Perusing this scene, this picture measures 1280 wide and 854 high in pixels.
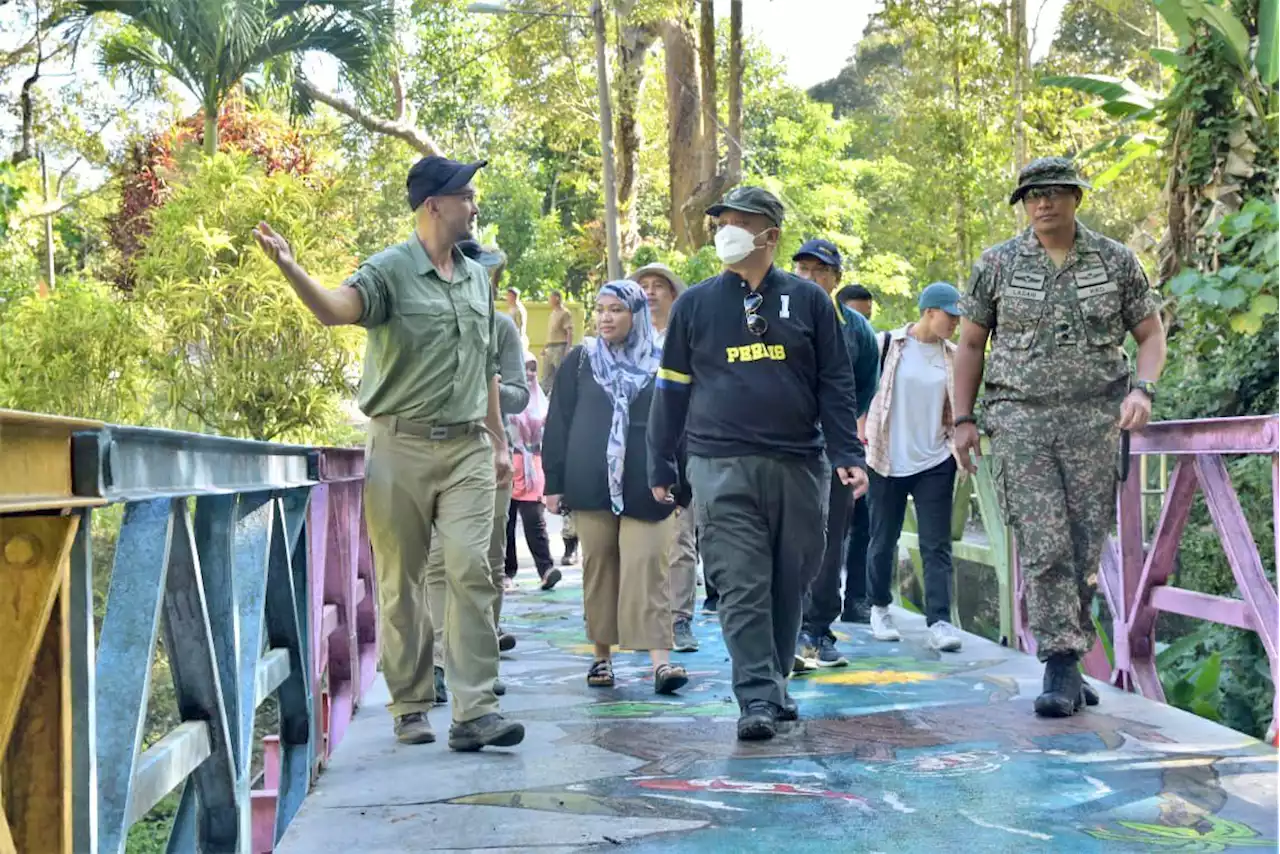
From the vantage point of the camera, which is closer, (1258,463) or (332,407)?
(1258,463)

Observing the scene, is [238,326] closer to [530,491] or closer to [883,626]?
[530,491]

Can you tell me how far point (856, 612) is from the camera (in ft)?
30.9

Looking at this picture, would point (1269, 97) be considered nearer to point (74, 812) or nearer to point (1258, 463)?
point (1258, 463)

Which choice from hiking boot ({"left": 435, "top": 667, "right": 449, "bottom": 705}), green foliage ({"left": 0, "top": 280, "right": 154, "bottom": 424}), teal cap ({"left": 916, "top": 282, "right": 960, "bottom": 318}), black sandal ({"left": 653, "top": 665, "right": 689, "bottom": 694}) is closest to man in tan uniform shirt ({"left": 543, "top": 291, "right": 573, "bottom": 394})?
green foliage ({"left": 0, "top": 280, "right": 154, "bottom": 424})

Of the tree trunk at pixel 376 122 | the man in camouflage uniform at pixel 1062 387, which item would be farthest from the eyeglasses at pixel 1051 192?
the tree trunk at pixel 376 122

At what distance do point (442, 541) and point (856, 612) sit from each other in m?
4.33

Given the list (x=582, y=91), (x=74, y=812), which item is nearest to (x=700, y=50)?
(x=582, y=91)

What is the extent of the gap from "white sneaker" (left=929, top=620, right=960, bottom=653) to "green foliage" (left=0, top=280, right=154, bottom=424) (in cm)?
1180

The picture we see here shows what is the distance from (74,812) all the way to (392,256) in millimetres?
3333

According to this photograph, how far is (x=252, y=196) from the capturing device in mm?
18031

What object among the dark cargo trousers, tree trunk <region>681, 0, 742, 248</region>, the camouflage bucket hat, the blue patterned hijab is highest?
tree trunk <region>681, 0, 742, 248</region>

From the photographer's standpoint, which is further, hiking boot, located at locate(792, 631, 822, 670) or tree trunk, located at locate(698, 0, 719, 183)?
tree trunk, located at locate(698, 0, 719, 183)

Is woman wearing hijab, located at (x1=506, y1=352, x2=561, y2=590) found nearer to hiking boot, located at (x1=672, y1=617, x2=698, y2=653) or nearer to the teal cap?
hiking boot, located at (x1=672, y1=617, x2=698, y2=653)

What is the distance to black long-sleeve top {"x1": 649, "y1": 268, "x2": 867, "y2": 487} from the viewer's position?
586 cm
